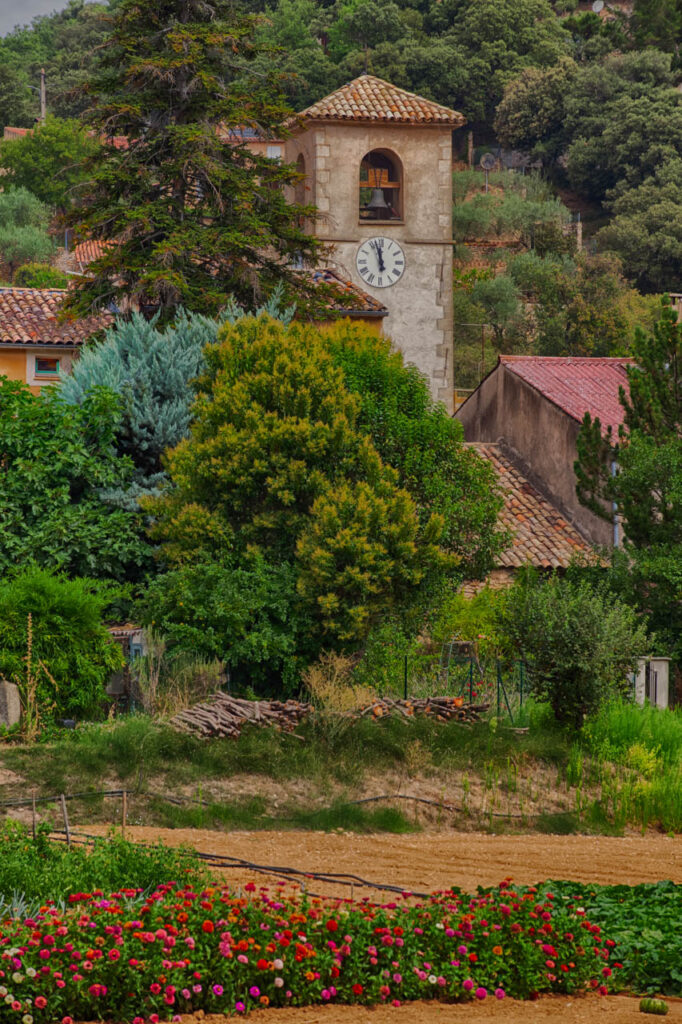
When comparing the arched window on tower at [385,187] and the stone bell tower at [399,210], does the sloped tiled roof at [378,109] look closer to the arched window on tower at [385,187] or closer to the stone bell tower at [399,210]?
the stone bell tower at [399,210]

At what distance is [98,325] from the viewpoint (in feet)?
103

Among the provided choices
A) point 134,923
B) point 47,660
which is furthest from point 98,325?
point 134,923

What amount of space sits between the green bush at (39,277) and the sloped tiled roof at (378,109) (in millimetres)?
16247

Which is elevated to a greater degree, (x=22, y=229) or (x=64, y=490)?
(x=22, y=229)

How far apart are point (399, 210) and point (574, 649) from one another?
23.2m

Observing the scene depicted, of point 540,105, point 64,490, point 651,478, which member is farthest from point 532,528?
point 540,105

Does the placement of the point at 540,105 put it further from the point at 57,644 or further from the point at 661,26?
the point at 57,644

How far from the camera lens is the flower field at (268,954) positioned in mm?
8039

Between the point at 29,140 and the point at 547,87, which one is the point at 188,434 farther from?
the point at 547,87

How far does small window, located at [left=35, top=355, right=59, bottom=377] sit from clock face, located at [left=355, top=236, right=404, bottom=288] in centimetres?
917

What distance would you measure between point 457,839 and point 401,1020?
6018mm

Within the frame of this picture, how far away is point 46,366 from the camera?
102ft

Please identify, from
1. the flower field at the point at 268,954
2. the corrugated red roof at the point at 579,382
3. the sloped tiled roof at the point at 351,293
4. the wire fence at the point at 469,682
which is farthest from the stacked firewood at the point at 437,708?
the sloped tiled roof at the point at 351,293

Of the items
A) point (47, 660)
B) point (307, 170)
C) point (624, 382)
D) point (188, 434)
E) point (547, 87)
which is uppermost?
point (547, 87)
